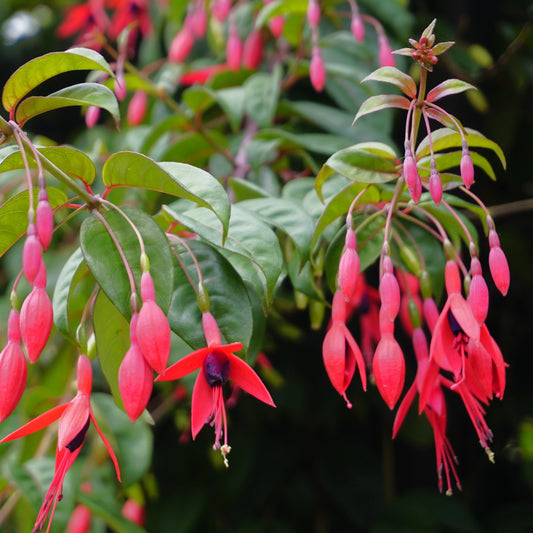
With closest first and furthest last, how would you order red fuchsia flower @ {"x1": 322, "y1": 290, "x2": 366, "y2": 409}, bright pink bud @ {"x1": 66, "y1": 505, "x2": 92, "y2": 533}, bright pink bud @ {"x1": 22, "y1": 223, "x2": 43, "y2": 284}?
bright pink bud @ {"x1": 22, "y1": 223, "x2": 43, "y2": 284}, red fuchsia flower @ {"x1": 322, "y1": 290, "x2": 366, "y2": 409}, bright pink bud @ {"x1": 66, "y1": 505, "x2": 92, "y2": 533}

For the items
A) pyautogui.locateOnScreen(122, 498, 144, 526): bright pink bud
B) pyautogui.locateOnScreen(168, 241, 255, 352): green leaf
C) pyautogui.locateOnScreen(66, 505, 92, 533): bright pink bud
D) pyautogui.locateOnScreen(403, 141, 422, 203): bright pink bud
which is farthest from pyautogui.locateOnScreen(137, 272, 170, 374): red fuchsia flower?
pyautogui.locateOnScreen(122, 498, 144, 526): bright pink bud

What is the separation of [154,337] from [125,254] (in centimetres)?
12

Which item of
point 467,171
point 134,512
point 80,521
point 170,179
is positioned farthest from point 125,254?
point 134,512

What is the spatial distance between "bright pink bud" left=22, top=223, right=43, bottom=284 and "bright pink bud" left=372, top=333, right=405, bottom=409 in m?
0.28

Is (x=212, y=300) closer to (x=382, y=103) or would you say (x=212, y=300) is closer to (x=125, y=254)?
(x=125, y=254)

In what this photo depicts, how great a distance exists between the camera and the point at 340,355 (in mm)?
547

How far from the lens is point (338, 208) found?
2.13ft

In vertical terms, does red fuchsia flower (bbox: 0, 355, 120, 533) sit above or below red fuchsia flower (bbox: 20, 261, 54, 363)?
below

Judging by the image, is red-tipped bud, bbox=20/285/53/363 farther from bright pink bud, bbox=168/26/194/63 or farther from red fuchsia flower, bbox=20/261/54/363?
bright pink bud, bbox=168/26/194/63

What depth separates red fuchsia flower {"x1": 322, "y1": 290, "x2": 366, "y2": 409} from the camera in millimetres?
541

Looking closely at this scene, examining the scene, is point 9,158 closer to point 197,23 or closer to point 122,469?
point 122,469

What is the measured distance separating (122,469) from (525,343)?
112 centimetres

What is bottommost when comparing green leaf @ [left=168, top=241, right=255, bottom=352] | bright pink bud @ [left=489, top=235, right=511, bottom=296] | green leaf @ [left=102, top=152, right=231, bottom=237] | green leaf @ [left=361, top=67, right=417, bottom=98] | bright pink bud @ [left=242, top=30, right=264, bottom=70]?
green leaf @ [left=168, top=241, right=255, bottom=352]

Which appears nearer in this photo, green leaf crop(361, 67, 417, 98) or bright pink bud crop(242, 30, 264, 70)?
green leaf crop(361, 67, 417, 98)
